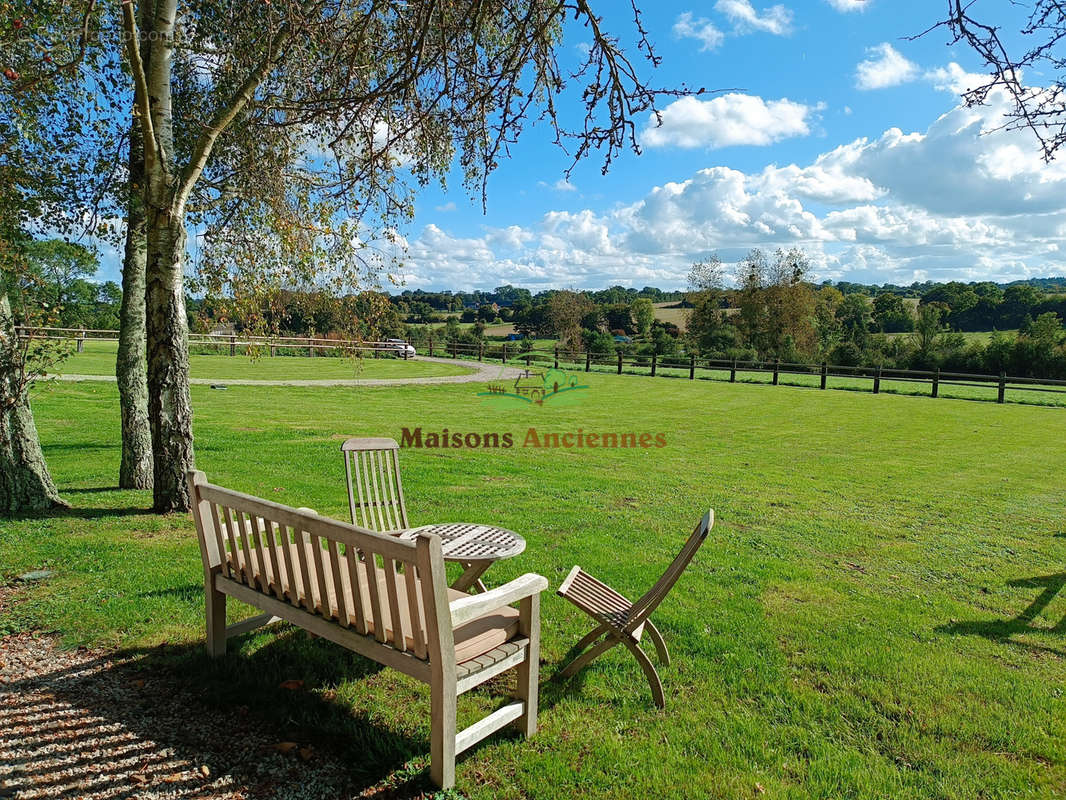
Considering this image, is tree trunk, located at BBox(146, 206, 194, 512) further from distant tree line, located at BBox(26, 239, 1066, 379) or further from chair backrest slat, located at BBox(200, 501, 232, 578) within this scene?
distant tree line, located at BBox(26, 239, 1066, 379)

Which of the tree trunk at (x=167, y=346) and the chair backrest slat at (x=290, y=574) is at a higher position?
the tree trunk at (x=167, y=346)

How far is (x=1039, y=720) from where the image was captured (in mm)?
3328

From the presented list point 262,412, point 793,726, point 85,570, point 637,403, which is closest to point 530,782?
point 793,726

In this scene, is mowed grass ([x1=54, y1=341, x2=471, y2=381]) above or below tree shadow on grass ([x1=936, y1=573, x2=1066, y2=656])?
above

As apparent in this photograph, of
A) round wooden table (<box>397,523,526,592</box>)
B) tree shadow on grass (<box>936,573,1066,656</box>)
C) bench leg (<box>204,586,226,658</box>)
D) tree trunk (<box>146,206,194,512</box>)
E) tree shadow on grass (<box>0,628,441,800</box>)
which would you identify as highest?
tree trunk (<box>146,206,194,512</box>)

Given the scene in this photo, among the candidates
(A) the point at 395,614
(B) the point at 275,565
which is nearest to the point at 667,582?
Result: (A) the point at 395,614

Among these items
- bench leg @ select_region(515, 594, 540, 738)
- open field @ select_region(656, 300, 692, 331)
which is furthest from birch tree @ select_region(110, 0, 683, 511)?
open field @ select_region(656, 300, 692, 331)

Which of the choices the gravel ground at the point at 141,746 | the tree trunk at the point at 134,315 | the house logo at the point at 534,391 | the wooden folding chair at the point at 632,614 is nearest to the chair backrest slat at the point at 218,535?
the gravel ground at the point at 141,746

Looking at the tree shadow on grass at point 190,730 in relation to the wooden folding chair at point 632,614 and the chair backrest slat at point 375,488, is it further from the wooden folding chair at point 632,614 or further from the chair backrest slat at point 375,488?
the chair backrest slat at point 375,488

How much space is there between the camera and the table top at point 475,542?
3.95 meters

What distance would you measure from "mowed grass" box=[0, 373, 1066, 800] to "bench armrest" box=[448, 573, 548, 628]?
75 centimetres

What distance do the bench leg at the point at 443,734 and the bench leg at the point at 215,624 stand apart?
68.4 inches

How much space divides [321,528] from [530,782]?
1.48m

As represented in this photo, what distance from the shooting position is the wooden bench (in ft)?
8.36
